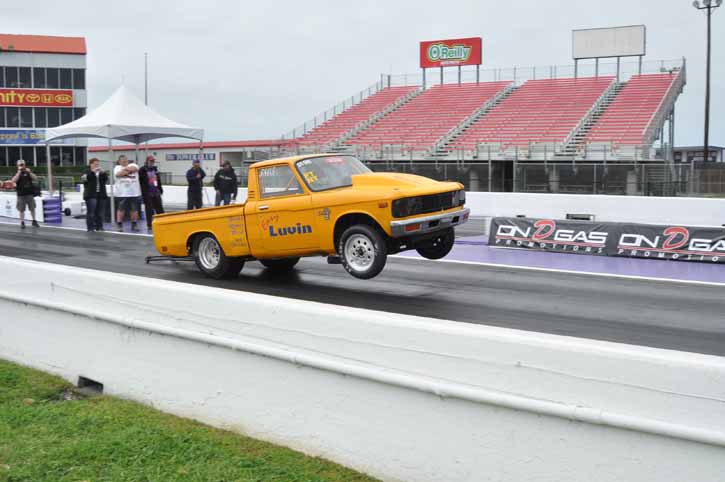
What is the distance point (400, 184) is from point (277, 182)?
70.8 inches

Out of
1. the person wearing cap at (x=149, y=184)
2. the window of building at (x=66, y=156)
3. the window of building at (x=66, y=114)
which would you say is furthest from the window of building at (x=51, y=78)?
the person wearing cap at (x=149, y=184)

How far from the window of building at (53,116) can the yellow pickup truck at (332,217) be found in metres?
53.6

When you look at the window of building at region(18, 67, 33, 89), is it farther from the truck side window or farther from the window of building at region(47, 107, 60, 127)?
the truck side window

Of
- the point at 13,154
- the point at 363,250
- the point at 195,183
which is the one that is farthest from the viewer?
the point at 13,154

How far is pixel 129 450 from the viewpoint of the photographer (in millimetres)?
5418

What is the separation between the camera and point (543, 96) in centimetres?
4566

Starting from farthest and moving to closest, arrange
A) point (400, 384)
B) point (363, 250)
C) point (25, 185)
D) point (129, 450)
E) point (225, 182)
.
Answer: point (225, 182) < point (25, 185) < point (363, 250) < point (129, 450) < point (400, 384)

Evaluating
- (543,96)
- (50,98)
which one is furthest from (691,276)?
(50,98)

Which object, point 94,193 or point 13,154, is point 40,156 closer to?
point 13,154

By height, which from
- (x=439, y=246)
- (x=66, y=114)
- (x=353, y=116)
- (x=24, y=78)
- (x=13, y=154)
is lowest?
(x=439, y=246)

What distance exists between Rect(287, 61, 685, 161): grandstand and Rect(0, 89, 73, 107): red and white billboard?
23007mm

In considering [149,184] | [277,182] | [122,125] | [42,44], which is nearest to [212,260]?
[277,182]

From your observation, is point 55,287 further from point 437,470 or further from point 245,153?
point 245,153

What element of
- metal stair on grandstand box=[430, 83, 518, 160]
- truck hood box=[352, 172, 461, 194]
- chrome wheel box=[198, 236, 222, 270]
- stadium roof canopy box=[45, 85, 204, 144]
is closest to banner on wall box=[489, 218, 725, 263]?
truck hood box=[352, 172, 461, 194]
